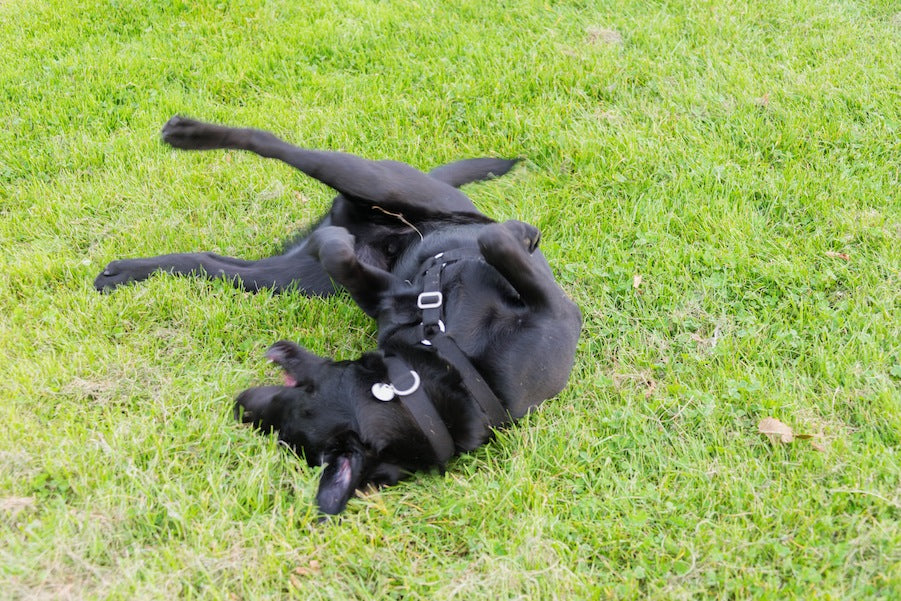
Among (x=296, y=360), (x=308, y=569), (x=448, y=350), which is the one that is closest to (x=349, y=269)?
(x=296, y=360)

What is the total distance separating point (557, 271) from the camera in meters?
3.60

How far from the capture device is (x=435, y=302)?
2936mm

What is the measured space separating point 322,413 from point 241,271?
43.3 inches

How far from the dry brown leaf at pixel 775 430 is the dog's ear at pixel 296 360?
5.54 feet

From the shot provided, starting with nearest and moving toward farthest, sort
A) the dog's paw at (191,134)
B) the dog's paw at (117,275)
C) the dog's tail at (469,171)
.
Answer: the dog's paw at (191,134)
the dog's paw at (117,275)
the dog's tail at (469,171)

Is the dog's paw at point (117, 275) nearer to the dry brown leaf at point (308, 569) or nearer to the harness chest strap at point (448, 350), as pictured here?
the harness chest strap at point (448, 350)

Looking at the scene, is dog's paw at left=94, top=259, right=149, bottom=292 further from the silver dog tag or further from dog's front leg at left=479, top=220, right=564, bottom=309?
dog's front leg at left=479, top=220, right=564, bottom=309

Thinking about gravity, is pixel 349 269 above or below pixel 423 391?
above

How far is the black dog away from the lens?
2664mm

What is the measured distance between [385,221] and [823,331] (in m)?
2.03

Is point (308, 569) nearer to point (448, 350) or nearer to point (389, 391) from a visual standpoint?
point (389, 391)


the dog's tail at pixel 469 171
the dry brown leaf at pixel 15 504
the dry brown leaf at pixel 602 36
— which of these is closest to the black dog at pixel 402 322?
the dog's tail at pixel 469 171

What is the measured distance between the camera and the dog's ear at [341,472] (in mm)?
2557

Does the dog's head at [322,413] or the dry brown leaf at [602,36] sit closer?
the dog's head at [322,413]
